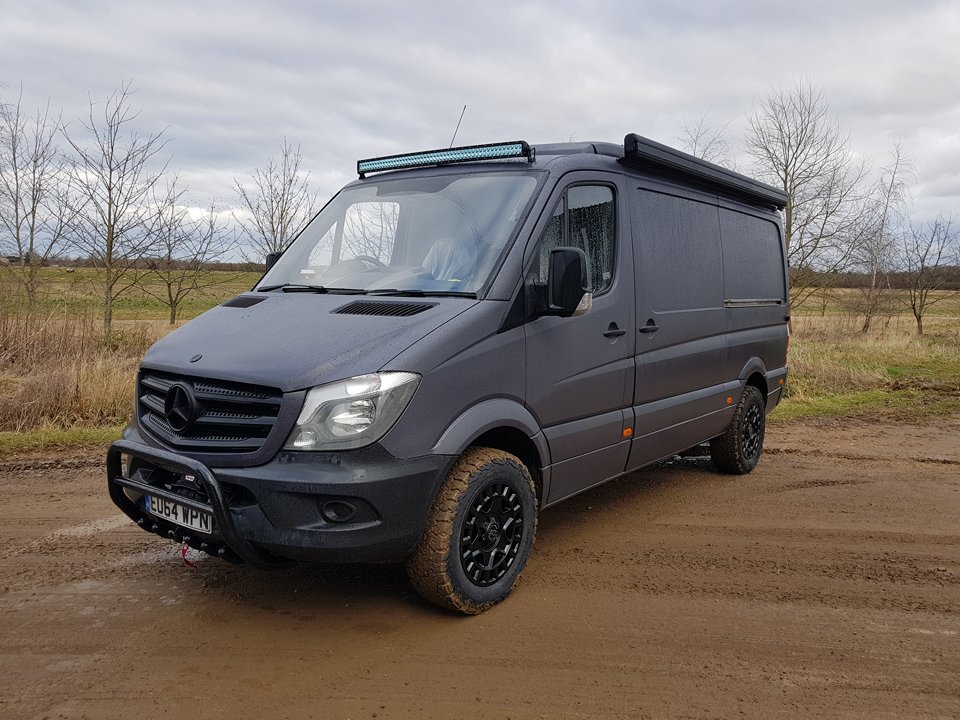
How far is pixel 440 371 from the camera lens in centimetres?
338

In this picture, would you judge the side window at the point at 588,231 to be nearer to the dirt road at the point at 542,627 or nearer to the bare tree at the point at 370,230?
the bare tree at the point at 370,230

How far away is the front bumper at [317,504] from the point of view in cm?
317

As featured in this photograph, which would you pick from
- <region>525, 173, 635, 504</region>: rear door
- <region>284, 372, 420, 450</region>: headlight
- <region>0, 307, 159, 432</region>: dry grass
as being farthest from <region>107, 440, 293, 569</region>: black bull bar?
<region>0, 307, 159, 432</region>: dry grass

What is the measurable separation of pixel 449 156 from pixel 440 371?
1770 mm

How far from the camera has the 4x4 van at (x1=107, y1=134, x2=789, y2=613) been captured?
322cm

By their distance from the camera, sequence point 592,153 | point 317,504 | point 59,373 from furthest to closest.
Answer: point 59,373 → point 592,153 → point 317,504

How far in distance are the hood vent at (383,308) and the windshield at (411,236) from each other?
0.22 m

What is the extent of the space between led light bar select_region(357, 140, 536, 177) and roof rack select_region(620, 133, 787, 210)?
750mm

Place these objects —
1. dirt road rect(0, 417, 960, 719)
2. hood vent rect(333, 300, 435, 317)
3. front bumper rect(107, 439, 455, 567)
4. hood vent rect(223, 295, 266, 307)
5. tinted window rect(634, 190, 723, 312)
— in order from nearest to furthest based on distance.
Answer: dirt road rect(0, 417, 960, 719), front bumper rect(107, 439, 455, 567), hood vent rect(333, 300, 435, 317), hood vent rect(223, 295, 266, 307), tinted window rect(634, 190, 723, 312)

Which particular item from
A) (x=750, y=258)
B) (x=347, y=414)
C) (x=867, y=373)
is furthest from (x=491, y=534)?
(x=867, y=373)

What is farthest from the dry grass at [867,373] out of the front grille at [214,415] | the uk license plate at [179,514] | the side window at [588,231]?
the uk license plate at [179,514]

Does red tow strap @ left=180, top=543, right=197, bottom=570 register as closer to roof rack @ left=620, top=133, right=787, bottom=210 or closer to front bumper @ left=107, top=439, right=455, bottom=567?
front bumper @ left=107, top=439, right=455, bottom=567

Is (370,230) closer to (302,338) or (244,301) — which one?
(244,301)

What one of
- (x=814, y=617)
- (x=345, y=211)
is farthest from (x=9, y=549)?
(x=814, y=617)
